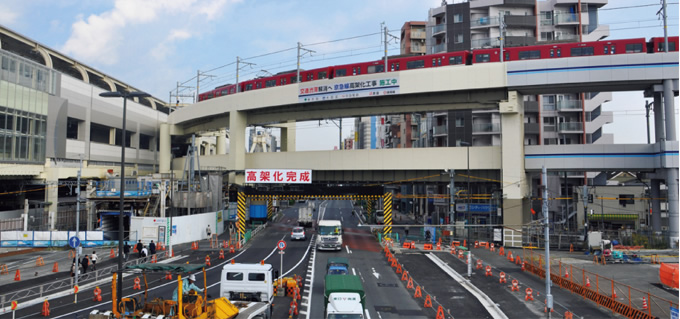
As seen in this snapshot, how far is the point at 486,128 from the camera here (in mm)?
66062

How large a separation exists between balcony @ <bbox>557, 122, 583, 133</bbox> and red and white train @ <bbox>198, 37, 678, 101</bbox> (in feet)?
82.3

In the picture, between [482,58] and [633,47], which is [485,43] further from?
[633,47]

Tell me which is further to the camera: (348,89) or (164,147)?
(164,147)

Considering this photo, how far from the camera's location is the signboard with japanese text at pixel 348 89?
1715 inches

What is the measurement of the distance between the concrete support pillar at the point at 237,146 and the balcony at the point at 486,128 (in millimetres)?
35764

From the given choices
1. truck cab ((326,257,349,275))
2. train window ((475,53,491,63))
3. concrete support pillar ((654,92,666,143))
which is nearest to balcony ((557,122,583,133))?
concrete support pillar ((654,92,666,143))

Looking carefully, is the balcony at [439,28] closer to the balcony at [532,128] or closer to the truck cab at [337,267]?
the balcony at [532,128]

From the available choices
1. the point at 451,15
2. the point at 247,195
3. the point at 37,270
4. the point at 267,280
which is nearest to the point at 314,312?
the point at 267,280

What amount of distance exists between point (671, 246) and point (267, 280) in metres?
37.9

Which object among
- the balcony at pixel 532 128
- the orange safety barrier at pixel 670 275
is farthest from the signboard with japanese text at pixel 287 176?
the balcony at pixel 532 128

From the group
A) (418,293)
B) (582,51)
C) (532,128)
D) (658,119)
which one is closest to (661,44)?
(582,51)

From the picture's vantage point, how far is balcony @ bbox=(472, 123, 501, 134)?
65519mm

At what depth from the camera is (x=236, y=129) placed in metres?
52.8

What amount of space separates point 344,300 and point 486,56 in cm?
3537
